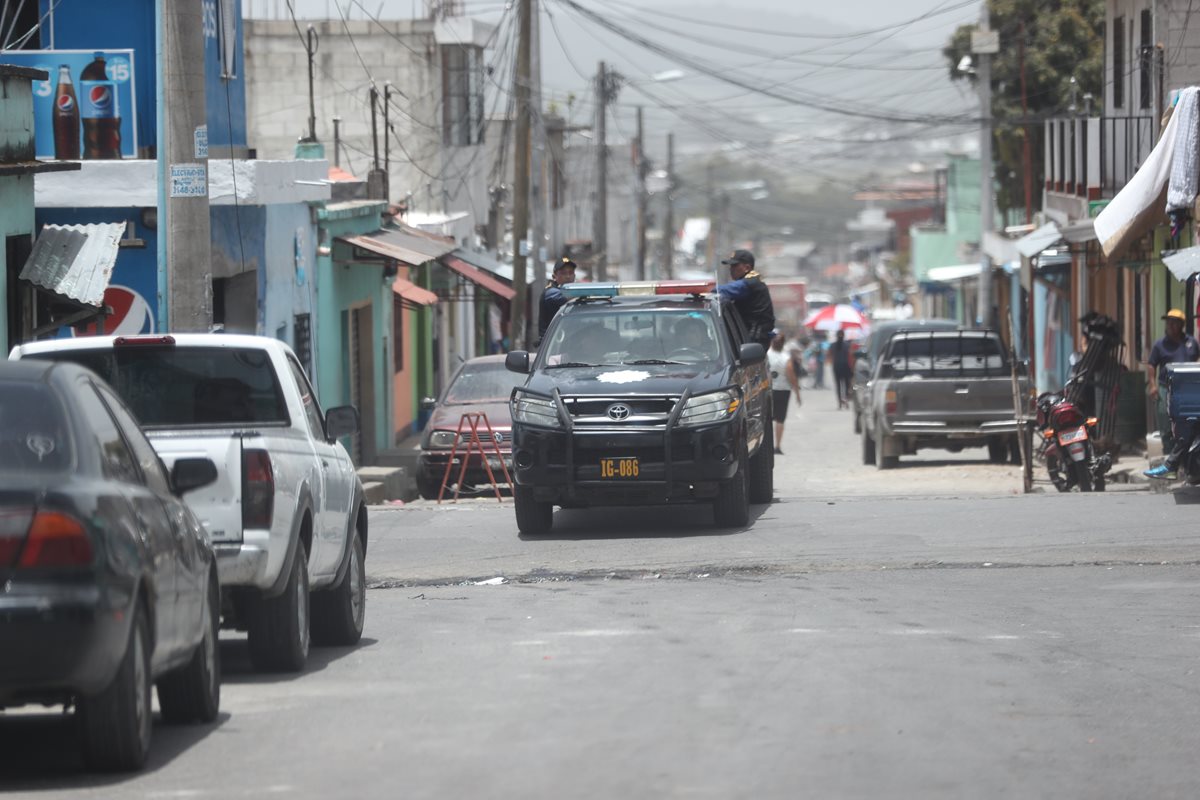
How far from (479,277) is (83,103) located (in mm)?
13491

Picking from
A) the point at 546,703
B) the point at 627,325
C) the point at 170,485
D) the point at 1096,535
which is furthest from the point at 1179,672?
the point at 627,325

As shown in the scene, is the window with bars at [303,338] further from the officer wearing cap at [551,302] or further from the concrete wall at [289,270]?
the officer wearing cap at [551,302]

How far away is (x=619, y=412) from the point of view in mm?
15617

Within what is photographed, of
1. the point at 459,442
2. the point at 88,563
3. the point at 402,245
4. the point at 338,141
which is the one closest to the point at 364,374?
the point at 402,245

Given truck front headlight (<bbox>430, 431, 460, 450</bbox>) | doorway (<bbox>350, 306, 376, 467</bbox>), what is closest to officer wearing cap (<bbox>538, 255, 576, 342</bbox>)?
truck front headlight (<bbox>430, 431, 460, 450</bbox>)

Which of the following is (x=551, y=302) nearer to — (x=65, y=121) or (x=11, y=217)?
(x=11, y=217)

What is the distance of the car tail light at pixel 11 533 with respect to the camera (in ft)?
21.0

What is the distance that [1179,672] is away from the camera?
9.19 meters

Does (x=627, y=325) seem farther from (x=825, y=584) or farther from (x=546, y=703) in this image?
(x=546, y=703)

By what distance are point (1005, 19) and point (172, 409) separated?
3951 cm

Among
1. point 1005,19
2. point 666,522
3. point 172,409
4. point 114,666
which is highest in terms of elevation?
point 1005,19

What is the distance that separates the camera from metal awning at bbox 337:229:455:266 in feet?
87.9

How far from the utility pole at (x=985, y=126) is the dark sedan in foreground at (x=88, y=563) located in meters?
34.7

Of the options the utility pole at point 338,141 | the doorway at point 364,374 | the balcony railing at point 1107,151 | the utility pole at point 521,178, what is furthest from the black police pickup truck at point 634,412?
the utility pole at point 338,141
